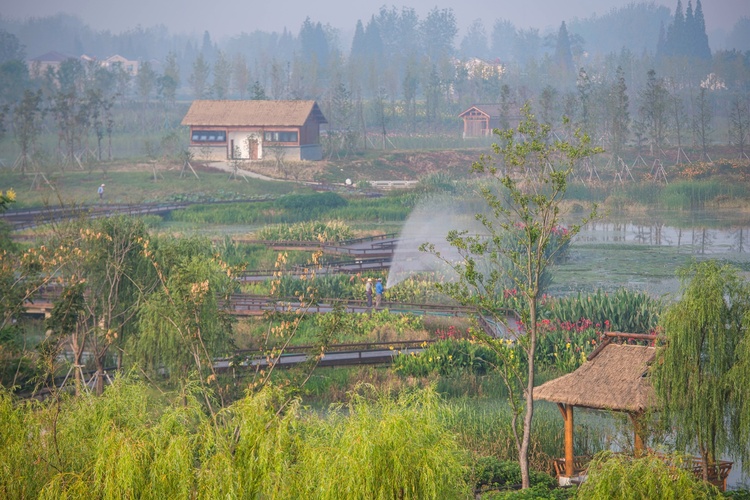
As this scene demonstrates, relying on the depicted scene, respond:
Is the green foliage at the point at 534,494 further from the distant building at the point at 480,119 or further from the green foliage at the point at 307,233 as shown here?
the distant building at the point at 480,119

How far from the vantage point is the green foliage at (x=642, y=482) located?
19.3m

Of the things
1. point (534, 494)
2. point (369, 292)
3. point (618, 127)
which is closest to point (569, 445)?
point (534, 494)

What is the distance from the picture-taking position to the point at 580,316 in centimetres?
4309

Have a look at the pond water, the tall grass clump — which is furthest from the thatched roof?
the tall grass clump

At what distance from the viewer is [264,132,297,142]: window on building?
103375mm

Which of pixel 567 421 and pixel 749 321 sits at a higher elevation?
pixel 749 321

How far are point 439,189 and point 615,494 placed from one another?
231ft

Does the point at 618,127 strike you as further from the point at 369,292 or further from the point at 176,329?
the point at 176,329

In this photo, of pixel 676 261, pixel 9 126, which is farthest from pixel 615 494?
pixel 9 126

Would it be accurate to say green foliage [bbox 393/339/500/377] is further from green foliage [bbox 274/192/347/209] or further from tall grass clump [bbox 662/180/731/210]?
tall grass clump [bbox 662/180/731/210]

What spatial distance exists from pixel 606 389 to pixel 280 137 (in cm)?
7860

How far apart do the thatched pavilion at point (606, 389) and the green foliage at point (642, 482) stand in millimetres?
6944

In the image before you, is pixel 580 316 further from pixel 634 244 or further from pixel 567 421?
pixel 634 244

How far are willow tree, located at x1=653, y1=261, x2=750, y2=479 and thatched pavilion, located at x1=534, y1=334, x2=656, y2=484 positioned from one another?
1.21 metres
